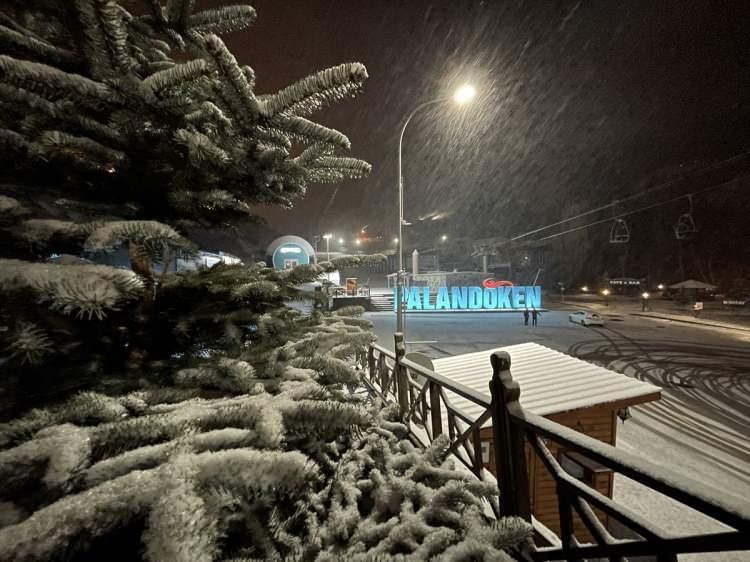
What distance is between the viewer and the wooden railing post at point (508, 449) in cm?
201

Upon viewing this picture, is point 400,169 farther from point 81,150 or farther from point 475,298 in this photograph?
point 475,298

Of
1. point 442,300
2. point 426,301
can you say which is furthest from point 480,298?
point 426,301

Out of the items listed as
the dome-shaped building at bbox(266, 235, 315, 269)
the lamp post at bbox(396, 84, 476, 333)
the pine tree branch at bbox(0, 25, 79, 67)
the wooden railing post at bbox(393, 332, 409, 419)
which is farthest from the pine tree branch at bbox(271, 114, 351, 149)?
the dome-shaped building at bbox(266, 235, 315, 269)

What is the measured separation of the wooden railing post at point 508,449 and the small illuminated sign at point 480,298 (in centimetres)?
2579

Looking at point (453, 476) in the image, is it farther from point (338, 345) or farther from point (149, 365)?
point (149, 365)

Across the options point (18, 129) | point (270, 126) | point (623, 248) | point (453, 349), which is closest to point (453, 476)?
point (270, 126)

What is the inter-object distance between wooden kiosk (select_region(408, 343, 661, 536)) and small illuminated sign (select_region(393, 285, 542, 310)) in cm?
1998

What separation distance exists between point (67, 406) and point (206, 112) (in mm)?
1366

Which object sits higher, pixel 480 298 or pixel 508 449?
pixel 508 449

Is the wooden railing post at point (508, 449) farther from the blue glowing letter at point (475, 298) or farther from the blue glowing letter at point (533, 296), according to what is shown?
the blue glowing letter at point (533, 296)

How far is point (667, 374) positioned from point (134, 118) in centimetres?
2013

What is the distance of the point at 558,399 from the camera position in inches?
219

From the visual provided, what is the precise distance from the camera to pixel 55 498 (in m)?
0.78

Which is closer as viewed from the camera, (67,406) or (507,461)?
(67,406)
